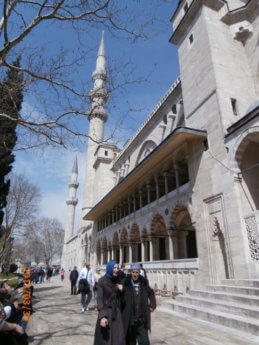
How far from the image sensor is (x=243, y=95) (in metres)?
11.2

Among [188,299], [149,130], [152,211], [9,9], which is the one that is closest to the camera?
[9,9]

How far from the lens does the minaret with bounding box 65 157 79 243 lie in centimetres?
5326

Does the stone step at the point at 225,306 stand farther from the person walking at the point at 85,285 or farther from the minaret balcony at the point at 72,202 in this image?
the minaret balcony at the point at 72,202

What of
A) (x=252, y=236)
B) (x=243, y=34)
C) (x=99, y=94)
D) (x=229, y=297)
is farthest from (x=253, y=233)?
(x=243, y=34)

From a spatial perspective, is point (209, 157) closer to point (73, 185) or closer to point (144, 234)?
point (144, 234)

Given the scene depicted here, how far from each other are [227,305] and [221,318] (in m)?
Answer: 0.63

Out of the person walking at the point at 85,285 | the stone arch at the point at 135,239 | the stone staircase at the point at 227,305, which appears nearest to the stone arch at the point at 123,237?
the stone arch at the point at 135,239

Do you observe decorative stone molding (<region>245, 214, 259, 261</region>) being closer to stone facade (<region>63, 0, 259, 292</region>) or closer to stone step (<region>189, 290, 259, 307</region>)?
stone facade (<region>63, 0, 259, 292</region>)

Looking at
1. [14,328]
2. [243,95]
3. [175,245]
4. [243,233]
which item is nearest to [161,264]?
[175,245]

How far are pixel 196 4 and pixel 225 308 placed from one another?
13584 millimetres

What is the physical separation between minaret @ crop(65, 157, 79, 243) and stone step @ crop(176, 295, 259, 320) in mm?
47459

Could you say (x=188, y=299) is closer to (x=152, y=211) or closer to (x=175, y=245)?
(x=175, y=245)

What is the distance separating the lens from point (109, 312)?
3277 millimetres

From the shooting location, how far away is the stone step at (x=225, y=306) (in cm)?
586
